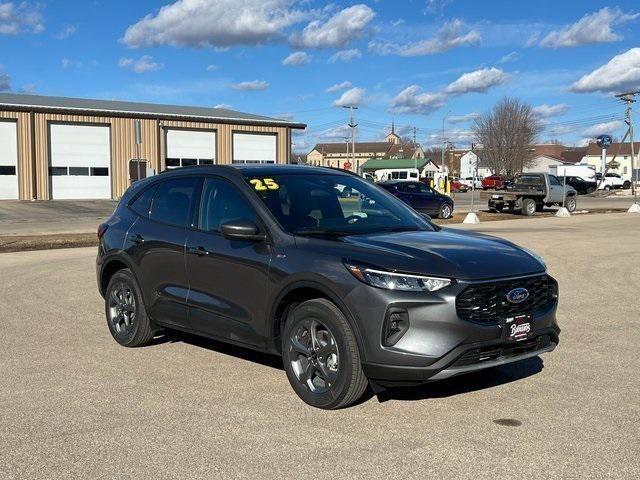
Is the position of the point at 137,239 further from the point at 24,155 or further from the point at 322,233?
the point at 24,155

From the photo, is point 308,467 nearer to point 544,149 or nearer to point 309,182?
point 309,182

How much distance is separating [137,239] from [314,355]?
8.14ft

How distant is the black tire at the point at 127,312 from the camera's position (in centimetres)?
650

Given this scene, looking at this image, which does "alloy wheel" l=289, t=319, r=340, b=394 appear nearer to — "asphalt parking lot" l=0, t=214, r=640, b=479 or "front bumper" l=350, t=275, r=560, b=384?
"asphalt parking lot" l=0, t=214, r=640, b=479

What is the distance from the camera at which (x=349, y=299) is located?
4516mm

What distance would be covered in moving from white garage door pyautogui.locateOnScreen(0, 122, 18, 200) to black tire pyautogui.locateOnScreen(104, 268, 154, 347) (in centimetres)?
3438

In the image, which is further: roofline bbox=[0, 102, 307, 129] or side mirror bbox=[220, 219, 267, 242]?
roofline bbox=[0, 102, 307, 129]

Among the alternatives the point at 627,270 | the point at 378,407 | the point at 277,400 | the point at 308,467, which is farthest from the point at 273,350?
the point at 627,270

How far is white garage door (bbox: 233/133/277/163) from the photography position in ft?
151

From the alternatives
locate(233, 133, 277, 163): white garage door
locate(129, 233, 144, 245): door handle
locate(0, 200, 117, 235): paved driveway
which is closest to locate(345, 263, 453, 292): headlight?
locate(129, 233, 144, 245): door handle

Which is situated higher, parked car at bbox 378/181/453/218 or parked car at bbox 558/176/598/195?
parked car at bbox 558/176/598/195

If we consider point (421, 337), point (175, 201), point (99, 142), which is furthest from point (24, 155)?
point (421, 337)

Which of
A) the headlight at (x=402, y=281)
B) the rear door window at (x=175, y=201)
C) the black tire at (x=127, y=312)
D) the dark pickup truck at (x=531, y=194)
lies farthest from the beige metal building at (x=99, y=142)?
the headlight at (x=402, y=281)

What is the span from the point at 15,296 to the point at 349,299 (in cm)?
668
